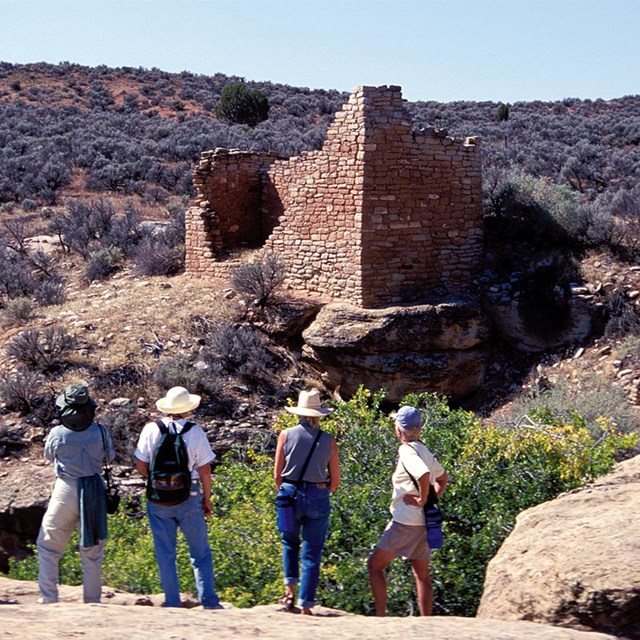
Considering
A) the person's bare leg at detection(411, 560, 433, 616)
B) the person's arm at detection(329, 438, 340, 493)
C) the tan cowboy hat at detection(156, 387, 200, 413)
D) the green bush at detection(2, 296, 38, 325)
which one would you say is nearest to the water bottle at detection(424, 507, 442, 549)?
the person's bare leg at detection(411, 560, 433, 616)

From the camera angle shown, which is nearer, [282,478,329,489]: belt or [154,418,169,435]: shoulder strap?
[154,418,169,435]: shoulder strap

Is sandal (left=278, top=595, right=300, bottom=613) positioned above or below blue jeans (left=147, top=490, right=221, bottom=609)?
below

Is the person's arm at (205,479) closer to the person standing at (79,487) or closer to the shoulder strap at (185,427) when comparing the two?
the shoulder strap at (185,427)

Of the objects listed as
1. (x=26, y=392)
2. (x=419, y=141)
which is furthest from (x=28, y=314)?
(x=419, y=141)

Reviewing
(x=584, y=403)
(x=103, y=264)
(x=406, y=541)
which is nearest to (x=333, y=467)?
(x=406, y=541)

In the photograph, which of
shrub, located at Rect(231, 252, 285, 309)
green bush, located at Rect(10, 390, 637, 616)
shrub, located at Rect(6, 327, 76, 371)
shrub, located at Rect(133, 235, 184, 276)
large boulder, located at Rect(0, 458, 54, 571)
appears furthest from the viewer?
shrub, located at Rect(133, 235, 184, 276)

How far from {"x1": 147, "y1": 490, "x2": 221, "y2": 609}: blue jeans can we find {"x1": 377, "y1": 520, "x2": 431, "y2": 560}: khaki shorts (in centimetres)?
109

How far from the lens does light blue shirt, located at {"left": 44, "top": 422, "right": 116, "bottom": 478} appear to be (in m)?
5.07

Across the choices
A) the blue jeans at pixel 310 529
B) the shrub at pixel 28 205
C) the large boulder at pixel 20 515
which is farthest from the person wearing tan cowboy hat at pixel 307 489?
the shrub at pixel 28 205

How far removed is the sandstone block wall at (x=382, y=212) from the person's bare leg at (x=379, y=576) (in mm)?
7024

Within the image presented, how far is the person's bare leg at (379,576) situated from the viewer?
5.28 meters

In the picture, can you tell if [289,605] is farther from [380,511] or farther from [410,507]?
[380,511]

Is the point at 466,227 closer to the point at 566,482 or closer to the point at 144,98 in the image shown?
the point at 566,482

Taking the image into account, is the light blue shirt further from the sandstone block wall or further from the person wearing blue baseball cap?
the sandstone block wall
